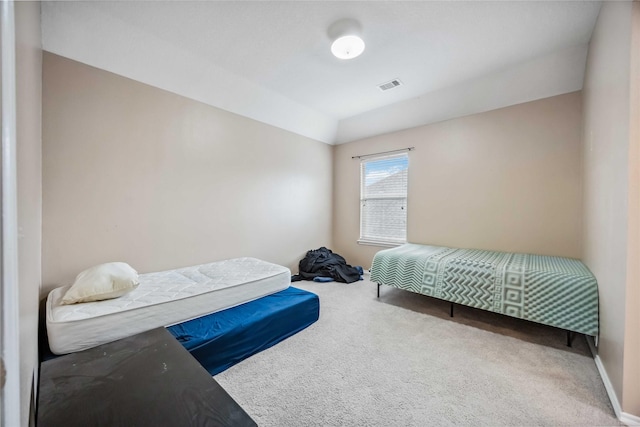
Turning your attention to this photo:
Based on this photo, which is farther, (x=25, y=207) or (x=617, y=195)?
(x=617, y=195)

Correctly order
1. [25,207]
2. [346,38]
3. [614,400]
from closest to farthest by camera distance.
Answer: [25,207]
[614,400]
[346,38]

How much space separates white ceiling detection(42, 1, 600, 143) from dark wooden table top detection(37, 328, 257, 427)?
2344mm

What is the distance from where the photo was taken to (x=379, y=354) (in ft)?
6.32

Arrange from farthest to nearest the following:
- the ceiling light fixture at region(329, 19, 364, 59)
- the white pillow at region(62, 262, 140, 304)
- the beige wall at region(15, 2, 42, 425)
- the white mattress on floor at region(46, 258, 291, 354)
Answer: the ceiling light fixture at region(329, 19, 364, 59) < the white pillow at region(62, 262, 140, 304) < the white mattress on floor at region(46, 258, 291, 354) < the beige wall at region(15, 2, 42, 425)

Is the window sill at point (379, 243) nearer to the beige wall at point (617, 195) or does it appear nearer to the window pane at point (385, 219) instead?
the window pane at point (385, 219)

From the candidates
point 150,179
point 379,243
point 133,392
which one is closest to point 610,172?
point 379,243

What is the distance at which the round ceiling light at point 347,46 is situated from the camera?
6.82ft

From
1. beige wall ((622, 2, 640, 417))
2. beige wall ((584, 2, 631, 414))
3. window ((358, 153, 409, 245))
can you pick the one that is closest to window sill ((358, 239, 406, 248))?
window ((358, 153, 409, 245))

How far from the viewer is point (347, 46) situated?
7.05 ft

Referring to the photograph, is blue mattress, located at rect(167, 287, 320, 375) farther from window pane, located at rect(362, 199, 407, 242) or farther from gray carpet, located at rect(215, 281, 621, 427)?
window pane, located at rect(362, 199, 407, 242)

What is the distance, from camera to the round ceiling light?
2.08 meters

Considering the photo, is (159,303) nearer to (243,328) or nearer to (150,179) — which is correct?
(243,328)

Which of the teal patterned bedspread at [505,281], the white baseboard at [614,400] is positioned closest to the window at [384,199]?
the teal patterned bedspread at [505,281]

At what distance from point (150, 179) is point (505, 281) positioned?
354cm
